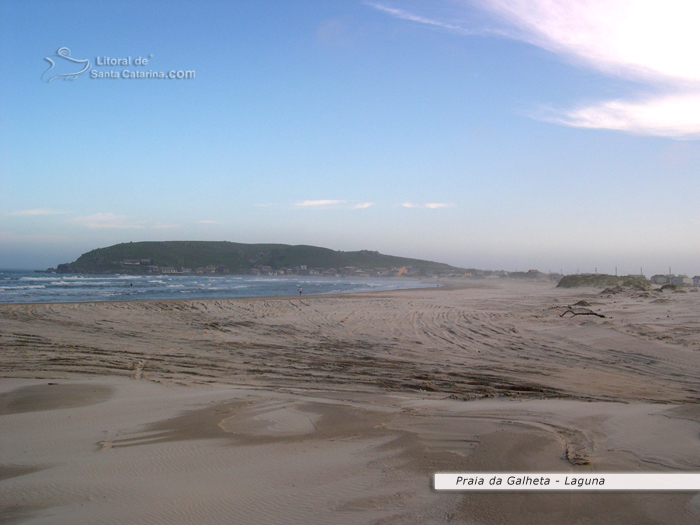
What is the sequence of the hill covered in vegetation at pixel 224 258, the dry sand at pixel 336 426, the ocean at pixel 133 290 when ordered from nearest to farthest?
1. the dry sand at pixel 336 426
2. the ocean at pixel 133 290
3. the hill covered in vegetation at pixel 224 258

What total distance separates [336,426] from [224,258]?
5460 inches

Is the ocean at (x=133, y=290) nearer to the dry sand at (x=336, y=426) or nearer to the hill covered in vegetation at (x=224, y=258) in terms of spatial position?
the dry sand at (x=336, y=426)

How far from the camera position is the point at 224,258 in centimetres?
13788

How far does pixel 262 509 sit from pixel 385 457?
52.2 inches

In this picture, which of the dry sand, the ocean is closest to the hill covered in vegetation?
the ocean

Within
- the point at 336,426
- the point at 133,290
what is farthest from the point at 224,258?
the point at 336,426

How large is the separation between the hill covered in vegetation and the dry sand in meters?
111

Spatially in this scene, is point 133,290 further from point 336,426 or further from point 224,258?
point 224,258

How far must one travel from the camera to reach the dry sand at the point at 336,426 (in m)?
3.21

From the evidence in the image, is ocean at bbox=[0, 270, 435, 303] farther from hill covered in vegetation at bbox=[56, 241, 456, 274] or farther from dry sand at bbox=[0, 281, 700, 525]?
hill covered in vegetation at bbox=[56, 241, 456, 274]

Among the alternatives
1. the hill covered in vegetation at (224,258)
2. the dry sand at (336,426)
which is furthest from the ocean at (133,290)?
the hill covered in vegetation at (224,258)

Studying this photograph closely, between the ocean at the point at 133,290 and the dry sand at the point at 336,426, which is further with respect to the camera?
the ocean at the point at 133,290

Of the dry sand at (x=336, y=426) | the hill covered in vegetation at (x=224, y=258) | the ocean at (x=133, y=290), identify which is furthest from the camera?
the hill covered in vegetation at (x=224, y=258)

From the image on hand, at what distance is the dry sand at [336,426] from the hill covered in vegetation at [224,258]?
363 ft
